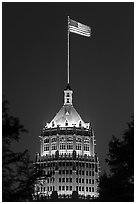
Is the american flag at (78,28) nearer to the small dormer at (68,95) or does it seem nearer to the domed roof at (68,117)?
the small dormer at (68,95)

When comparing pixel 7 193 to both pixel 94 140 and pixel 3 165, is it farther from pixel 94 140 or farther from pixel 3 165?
pixel 94 140

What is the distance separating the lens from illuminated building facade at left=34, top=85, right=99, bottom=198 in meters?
153

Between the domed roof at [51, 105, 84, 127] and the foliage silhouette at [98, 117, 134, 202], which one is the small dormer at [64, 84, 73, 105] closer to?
the domed roof at [51, 105, 84, 127]

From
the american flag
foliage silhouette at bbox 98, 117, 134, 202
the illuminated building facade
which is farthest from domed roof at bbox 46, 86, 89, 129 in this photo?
foliage silhouette at bbox 98, 117, 134, 202

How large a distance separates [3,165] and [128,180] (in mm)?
12197

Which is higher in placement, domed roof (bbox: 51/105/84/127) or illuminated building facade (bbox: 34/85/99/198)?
domed roof (bbox: 51/105/84/127)

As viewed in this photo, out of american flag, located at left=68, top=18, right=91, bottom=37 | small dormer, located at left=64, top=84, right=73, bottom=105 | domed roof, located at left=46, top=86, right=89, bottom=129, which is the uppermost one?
american flag, located at left=68, top=18, right=91, bottom=37

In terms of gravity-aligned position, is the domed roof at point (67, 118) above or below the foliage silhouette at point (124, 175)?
above

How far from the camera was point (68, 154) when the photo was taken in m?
156

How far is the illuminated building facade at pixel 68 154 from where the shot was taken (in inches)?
6010

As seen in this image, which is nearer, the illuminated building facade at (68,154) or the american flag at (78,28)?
the american flag at (78,28)

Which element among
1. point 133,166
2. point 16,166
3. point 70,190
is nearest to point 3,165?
point 16,166

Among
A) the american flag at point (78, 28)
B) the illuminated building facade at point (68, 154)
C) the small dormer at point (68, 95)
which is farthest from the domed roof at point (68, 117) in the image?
the american flag at point (78, 28)

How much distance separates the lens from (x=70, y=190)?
498 ft
